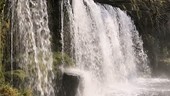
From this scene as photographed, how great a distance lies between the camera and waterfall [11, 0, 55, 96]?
1683cm

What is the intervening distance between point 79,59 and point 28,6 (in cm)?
572

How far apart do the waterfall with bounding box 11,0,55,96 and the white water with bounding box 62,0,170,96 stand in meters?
1.38

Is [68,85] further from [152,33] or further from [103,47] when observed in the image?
[152,33]

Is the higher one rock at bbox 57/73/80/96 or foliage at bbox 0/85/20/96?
foliage at bbox 0/85/20/96

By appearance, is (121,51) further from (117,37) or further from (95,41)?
(95,41)

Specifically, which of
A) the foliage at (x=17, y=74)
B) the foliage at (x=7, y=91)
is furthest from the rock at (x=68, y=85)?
the foliage at (x=7, y=91)

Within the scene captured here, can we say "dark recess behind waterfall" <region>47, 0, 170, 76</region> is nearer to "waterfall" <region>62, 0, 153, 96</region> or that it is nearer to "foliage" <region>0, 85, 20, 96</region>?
"waterfall" <region>62, 0, 153, 96</region>

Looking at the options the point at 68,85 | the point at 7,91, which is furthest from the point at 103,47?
the point at 7,91

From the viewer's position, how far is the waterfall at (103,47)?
2206 centimetres

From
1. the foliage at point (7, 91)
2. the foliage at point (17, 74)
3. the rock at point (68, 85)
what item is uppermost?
the foliage at point (17, 74)

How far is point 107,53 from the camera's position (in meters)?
26.8

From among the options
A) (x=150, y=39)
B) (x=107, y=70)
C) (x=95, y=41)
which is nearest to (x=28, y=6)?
(x=95, y=41)

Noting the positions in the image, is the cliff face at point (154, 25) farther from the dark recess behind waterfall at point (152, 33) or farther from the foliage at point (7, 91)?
the foliage at point (7, 91)

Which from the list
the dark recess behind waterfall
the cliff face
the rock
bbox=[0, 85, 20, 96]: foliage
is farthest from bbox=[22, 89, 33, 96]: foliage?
the cliff face
